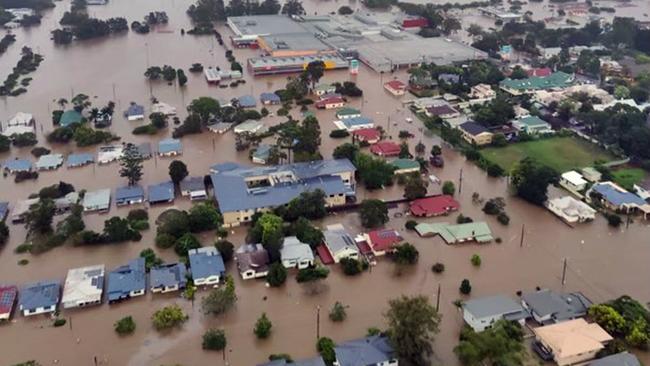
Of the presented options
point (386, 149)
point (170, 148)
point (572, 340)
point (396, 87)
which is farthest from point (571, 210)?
point (170, 148)

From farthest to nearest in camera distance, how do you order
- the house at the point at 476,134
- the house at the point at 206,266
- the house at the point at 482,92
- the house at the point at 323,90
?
the house at the point at 323,90 → the house at the point at 482,92 → the house at the point at 476,134 → the house at the point at 206,266

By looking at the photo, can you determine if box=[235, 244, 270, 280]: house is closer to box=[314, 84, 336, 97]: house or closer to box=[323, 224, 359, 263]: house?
box=[323, 224, 359, 263]: house

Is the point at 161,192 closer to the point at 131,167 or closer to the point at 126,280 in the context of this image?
the point at 131,167

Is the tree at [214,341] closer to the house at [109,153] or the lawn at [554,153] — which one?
the house at [109,153]

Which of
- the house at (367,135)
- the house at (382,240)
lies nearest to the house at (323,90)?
the house at (367,135)

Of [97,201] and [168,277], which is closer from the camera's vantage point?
[168,277]
